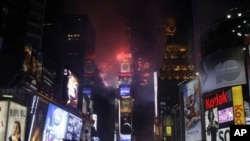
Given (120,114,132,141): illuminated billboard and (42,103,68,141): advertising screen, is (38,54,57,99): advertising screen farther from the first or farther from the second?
(120,114,132,141): illuminated billboard

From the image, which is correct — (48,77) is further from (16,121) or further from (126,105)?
(126,105)

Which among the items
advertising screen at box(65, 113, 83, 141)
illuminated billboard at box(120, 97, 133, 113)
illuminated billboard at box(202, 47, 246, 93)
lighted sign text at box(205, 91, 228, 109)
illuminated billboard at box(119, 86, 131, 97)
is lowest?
advertising screen at box(65, 113, 83, 141)

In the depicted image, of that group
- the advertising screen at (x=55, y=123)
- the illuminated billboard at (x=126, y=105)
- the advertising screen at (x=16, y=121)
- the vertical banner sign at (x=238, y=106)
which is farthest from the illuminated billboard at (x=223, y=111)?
the illuminated billboard at (x=126, y=105)

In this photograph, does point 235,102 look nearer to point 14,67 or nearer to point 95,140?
point 14,67

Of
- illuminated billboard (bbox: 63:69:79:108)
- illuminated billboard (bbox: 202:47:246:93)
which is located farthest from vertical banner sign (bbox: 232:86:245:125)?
illuminated billboard (bbox: 63:69:79:108)

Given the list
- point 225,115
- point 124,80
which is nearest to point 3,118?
point 225,115

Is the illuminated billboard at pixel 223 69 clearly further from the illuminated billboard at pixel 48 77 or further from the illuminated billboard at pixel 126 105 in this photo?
the illuminated billboard at pixel 126 105

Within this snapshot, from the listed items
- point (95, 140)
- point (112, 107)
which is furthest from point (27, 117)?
point (112, 107)
